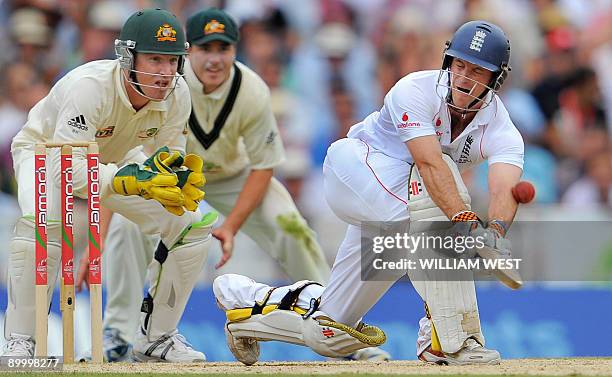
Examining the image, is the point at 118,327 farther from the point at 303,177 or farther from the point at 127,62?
the point at 303,177

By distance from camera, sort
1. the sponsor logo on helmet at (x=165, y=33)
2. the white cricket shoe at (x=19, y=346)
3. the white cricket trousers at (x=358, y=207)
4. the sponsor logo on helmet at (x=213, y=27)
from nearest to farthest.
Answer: the white cricket trousers at (x=358, y=207)
the white cricket shoe at (x=19, y=346)
the sponsor logo on helmet at (x=165, y=33)
the sponsor logo on helmet at (x=213, y=27)

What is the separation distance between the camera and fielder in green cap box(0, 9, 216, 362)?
530cm

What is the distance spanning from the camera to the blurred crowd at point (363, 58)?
32.4 feet

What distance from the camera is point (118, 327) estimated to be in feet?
23.7

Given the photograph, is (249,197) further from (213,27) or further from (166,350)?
(166,350)

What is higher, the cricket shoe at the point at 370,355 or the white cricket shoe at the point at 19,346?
the white cricket shoe at the point at 19,346

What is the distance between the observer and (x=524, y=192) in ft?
16.6

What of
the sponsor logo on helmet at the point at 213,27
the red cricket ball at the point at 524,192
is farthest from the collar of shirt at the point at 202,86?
the red cricket ball at the point at 524,192

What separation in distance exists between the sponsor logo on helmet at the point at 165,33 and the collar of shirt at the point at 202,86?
138cm

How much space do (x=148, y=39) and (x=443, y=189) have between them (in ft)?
5.41

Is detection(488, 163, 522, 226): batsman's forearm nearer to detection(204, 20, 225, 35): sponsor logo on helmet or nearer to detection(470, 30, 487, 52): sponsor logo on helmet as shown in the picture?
detection(470, 30, 487, 52): sponsor logo on helmet

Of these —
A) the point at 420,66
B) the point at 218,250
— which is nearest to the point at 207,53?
the point at 218,250

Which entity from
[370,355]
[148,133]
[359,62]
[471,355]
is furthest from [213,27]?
[359,62]

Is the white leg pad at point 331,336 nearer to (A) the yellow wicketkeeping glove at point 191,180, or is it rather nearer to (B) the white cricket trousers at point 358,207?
(B) the white cricket trousers at point 358,207
